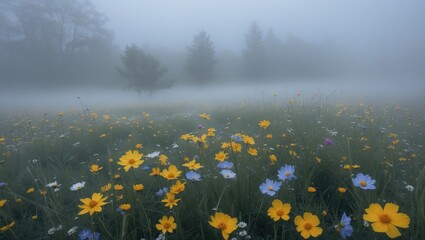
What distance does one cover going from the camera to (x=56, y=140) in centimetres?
368

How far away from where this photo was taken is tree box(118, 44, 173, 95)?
63.9 ft

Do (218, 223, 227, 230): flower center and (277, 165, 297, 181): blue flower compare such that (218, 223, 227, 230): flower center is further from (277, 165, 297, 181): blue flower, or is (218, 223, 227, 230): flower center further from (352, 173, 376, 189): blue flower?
(352, 173, 376, 189): blue flower

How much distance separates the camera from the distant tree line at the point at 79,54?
20312 mm

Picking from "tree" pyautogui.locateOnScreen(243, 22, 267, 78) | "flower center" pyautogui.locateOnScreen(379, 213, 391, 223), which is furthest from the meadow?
"tree" pyautogui.locateOnScreen(243, 22, 267, 78)

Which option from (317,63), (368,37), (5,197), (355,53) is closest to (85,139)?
(5,197)

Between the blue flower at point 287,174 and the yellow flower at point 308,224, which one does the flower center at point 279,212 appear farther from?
the blue flower at point 287,174

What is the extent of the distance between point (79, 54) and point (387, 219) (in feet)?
93.4

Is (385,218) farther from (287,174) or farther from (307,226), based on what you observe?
(287,174)

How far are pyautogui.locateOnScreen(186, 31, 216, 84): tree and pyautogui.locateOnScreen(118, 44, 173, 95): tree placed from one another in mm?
4673

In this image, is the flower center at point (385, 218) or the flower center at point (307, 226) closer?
the flower center at point (385, 218)

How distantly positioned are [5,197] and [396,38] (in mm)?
74614

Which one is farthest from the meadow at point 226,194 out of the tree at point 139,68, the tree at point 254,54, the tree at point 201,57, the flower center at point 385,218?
the tree at point 254,54

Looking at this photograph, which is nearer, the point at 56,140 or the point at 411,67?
the point at 56,140

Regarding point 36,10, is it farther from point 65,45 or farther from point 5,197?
point 5,197
